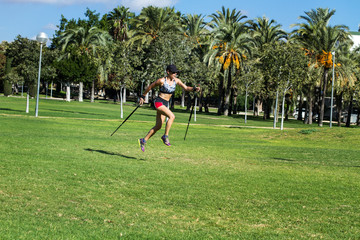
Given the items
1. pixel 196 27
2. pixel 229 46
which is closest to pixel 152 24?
pixel 196 27

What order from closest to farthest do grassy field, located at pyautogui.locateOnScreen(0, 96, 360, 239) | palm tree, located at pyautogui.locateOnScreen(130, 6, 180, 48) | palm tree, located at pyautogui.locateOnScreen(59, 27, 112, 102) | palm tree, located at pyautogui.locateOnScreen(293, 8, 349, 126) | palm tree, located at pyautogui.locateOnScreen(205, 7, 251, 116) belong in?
grassy field, located at pyautogui.locateOnScreen(0, 96, 360, 239), palm tree, located at pyautogui.locateOnScreen(293, 8, 349, 126), palm tree, located at pyautogui.locateOnScreen(205, 7, 251, 116), palm tree, located at pyautogui.locateOnScreen(130, 6, 180, 48), palm tree, located at pyautogui.locateOnScreen(59, 27, 112, 102)

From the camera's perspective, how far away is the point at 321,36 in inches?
2128

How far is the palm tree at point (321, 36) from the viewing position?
53.3m

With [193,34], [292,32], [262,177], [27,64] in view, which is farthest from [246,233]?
[193,34]

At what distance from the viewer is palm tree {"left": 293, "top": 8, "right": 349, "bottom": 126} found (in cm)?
5328

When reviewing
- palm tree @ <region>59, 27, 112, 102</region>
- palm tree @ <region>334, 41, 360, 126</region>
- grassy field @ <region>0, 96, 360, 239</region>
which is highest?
palm tree @ <region>59, 27, 112, 102</region>

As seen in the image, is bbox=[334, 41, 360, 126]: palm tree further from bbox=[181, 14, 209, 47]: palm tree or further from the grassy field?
the grassy field

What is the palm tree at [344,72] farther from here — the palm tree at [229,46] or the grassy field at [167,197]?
the grassy field at [167,197]

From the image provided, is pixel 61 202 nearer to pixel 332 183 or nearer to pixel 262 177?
pixel 262 177

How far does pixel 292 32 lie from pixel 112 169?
177ft

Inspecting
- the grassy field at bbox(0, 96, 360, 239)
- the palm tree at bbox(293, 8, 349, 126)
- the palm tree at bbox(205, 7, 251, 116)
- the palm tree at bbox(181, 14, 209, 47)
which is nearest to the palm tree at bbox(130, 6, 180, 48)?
the palm tree at bbox(181, 14, 209, 47)

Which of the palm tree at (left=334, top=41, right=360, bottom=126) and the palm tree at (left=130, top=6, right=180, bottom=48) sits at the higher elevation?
the palm tree at (left=130, top=6, right=180, bottom=48)

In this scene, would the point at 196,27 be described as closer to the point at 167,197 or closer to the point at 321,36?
the point at 321,36

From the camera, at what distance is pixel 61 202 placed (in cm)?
688
